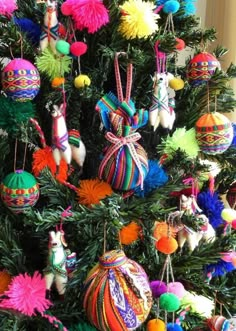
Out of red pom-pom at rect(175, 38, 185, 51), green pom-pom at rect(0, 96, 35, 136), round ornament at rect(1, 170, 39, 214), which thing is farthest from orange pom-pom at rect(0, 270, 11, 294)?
red pom-pom at rect(175, 38, 185, 51)

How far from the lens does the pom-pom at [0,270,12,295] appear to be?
73cm

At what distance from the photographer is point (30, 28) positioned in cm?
75

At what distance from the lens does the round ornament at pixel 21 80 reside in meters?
0.67

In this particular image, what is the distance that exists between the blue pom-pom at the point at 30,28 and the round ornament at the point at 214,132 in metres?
0.28

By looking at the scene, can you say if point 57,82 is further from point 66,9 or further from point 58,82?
point 66,9

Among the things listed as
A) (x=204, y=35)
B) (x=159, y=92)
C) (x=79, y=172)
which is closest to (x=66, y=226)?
(x=79, y=172)

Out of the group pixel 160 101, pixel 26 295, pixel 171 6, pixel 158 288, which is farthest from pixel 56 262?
pixel 171 6

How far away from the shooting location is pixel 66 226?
0.76m

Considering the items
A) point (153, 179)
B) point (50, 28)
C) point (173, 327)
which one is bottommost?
point (173, 327)

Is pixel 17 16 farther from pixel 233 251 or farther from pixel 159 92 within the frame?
pixel 233 251

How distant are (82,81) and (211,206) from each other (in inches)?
12.0

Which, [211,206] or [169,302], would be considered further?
[211,206]

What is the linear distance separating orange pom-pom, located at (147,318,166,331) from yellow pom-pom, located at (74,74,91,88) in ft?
1.16

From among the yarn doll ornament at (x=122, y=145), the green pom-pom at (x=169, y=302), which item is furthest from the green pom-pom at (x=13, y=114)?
the green pom-pom at (x=169, y=302)
